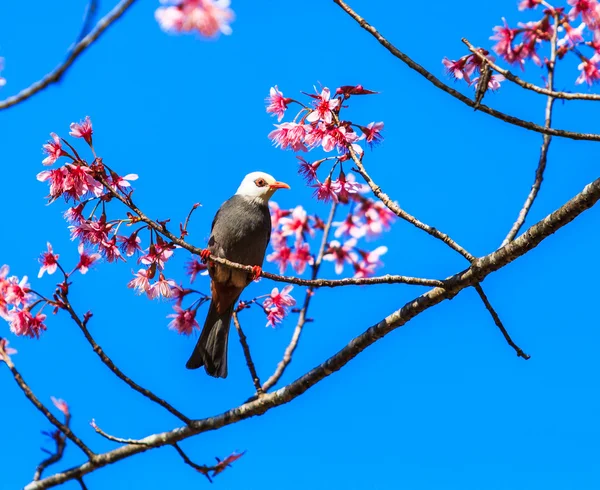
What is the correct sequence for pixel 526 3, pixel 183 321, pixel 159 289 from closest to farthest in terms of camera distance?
pixel 526 3 < pixel 159 289 < pixel 183 321

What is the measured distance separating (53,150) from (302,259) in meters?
2.17

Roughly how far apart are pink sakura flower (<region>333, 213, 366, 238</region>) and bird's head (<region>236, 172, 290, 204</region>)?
2.89ft

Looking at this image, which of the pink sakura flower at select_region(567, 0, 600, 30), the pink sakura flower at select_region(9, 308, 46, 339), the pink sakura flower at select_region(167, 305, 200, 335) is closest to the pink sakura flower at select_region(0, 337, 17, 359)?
the pink sakura flower at select_region(9, 308, 46, 339)

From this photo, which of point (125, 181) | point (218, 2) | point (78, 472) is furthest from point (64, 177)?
point (218, 2)

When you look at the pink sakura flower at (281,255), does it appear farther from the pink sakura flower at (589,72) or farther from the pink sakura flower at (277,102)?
the pink sakura flower at (589,72)

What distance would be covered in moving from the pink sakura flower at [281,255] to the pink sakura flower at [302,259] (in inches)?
4.3

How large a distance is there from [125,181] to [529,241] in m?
1.99

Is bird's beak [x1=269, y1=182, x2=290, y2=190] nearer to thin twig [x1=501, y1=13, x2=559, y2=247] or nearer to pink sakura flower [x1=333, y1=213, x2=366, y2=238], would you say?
pink sakura flower [x1=333, y1=213, x2=366, y2=238]

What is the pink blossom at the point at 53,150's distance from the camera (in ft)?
12.7

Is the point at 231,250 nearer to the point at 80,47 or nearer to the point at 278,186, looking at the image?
the point at 278,186

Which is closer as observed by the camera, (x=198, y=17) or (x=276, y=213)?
(x=198, y=17)

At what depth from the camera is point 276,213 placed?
19.8 feet

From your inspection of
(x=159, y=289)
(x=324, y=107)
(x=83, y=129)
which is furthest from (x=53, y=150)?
(x=324, y=107)

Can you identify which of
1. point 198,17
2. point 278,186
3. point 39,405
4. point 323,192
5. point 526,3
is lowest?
point 39,405
